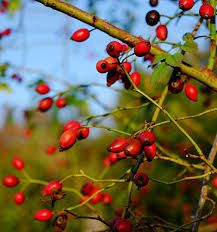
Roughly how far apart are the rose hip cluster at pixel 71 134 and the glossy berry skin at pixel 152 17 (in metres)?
0.41

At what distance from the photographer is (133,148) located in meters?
1.07

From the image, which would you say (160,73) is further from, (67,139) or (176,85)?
(67,139)

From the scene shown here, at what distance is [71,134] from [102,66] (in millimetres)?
238

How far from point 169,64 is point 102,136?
6613 millimetres

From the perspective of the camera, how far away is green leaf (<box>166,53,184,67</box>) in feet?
3.98

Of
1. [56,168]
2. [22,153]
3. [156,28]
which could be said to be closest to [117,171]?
[56,168]

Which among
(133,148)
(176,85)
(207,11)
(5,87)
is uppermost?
(207,11)

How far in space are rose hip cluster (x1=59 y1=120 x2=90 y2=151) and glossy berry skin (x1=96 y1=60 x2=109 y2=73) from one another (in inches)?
8.7

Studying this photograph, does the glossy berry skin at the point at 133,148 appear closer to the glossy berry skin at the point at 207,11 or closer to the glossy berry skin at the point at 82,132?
the glossy berry skin at the point at 82,132

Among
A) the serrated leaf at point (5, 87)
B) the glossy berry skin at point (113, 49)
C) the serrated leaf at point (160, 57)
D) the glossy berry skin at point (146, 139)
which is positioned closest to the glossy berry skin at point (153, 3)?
the serrated leaf at point (160, 57)

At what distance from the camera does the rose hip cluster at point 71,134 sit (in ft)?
4.24

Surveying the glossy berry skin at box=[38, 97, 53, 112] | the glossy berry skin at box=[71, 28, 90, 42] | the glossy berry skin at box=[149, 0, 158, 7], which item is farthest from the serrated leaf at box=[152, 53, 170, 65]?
the glossy berry skin at box=[38, 97, 53, 112]

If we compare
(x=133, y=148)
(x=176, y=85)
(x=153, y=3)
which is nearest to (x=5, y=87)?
(x=153, y=3)

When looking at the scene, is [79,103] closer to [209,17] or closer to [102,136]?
[209,17]
